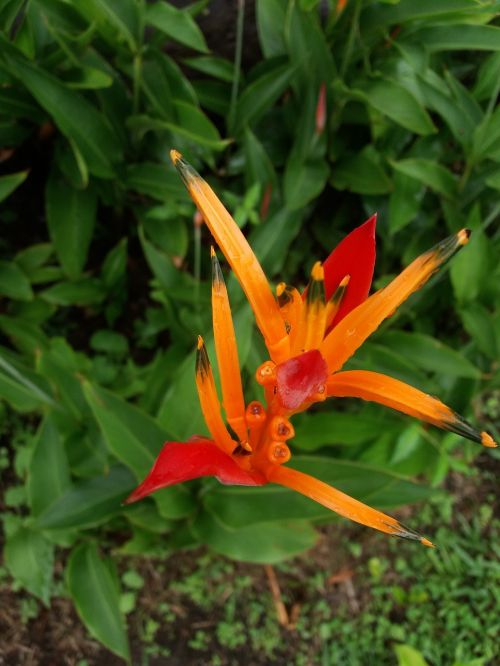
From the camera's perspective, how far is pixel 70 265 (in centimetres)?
178

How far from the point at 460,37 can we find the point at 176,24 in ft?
2.38

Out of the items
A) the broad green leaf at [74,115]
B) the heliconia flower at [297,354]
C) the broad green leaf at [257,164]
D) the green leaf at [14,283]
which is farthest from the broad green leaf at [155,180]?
the heliconia flower at [297,354]

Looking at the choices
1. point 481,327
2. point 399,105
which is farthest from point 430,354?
point 399,105

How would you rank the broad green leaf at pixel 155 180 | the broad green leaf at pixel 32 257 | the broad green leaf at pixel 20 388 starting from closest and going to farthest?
the broad green leaf at pixel 20 388 → the broad green leaf at pixel 155 180 → the broad green leaf at pixel 32 257

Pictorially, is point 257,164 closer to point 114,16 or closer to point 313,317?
point 114,16

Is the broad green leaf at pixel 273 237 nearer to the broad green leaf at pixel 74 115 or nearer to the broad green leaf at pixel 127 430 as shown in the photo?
the broad green leaf at pixel 74 115

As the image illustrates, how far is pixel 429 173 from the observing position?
1.67 meters

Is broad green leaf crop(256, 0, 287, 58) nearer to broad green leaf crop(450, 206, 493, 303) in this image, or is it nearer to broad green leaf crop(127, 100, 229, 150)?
broad green leaf crop(127, 100, 229, 150)

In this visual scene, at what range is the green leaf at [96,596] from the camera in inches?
57.1

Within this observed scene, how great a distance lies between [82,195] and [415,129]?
96 centimetres

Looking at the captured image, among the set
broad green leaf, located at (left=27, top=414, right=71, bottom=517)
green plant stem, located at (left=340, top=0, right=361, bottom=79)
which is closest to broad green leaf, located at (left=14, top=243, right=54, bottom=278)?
broad green leaf, located at (left=27, top=414, right=71, bottom=517)

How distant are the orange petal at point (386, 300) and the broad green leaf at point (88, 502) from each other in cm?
92

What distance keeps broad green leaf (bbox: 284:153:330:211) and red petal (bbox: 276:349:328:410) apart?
1.16 meters

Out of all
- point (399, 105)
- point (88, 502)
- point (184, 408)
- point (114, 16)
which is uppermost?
point (114, 16)
